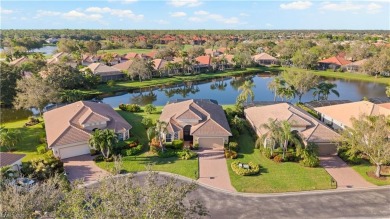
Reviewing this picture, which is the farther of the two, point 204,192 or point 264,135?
point 264,135

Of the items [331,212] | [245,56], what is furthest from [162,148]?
[245,56]

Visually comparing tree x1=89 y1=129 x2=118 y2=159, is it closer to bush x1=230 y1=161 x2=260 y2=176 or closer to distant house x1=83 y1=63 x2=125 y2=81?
bush x1=230 y1=161 x2=260 y2=176

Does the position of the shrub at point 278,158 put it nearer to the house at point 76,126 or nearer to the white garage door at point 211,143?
the white garage door at point 211,143

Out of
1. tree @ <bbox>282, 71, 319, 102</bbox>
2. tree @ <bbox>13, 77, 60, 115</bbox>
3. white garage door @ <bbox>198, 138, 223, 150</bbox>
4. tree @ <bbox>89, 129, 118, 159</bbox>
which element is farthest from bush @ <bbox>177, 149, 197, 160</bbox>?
tree @ <bbox>282, 71, 319, 102</bbox>

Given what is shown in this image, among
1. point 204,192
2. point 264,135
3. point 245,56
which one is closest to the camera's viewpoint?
point 204,192

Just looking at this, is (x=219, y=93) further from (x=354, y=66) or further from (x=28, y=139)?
(x=354, y=66)

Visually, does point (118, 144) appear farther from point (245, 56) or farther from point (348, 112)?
point (245, 56)
